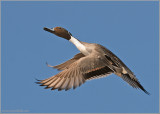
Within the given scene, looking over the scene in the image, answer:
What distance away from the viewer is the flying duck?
699 cm

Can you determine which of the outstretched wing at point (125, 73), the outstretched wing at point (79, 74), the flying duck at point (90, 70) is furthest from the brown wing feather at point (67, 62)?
the outstretched wing at point (79, 74)

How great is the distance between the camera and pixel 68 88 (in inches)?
272

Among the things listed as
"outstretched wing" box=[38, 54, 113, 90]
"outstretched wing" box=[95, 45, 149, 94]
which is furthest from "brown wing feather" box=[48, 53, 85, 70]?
"outstretched wing" box=[38, 54, 113, 90]

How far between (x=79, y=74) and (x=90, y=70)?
0.70 ft

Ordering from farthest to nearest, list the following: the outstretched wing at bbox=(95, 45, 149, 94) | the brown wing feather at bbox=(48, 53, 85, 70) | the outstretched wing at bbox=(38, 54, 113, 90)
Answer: the brown wing feather at bbox=(48, 53, 85, 70), the outstretched wing at bbox=(95, 45, 149, 94), the outstretched wing at bbox=(38, 54, 113, 90)

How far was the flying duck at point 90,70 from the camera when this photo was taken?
22.9 ft

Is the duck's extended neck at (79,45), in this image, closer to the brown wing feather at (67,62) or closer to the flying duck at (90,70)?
the flying duck at (90,70)

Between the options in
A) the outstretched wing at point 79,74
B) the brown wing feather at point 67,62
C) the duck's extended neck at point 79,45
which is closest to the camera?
the outstretched wing at point 79,74

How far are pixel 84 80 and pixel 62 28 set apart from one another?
5.02ft

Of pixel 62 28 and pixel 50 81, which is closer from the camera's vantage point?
pixel 50 81

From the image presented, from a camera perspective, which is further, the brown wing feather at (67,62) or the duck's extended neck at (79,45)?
the brown wing feather at (67,62)

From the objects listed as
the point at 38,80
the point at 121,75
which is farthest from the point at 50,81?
the point at 121,75

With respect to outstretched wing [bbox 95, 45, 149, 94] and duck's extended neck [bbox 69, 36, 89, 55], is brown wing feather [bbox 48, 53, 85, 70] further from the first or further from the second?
outstretched wing [bbox 95, 45, 149, 94]

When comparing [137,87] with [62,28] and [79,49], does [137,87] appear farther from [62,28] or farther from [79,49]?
[62,28]
